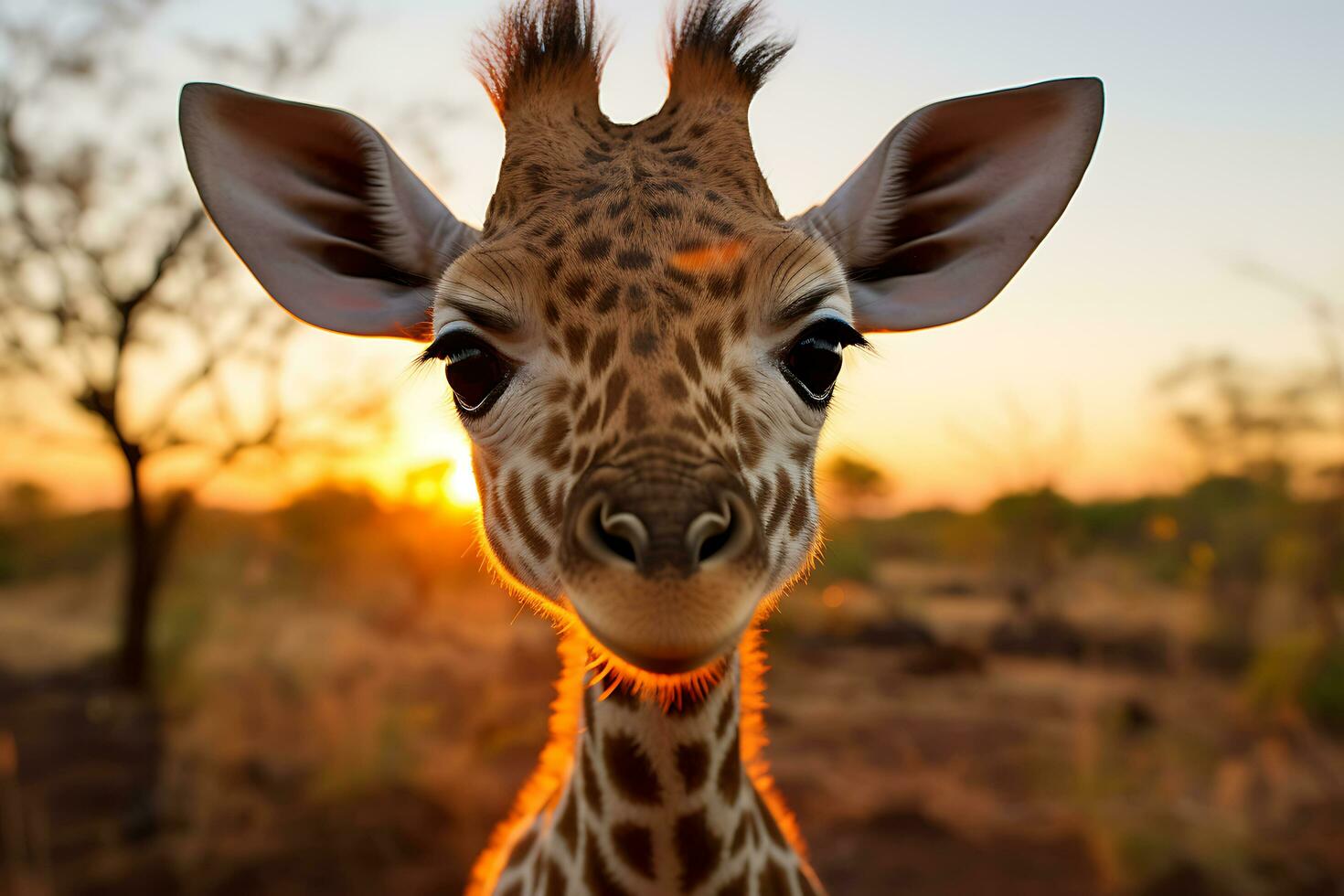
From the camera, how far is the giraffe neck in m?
2.61

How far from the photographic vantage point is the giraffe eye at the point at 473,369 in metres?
2.63

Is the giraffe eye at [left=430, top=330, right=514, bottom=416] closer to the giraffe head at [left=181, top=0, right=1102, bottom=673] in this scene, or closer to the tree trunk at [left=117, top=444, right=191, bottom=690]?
the giraffe head at [left=181, top=0, right=1102, bottom=673]

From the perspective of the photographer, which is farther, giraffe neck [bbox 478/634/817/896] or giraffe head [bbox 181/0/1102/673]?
giraffe neck [bbox 478/634/817/896]

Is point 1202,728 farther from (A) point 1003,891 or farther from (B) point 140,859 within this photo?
(B) point 140,859

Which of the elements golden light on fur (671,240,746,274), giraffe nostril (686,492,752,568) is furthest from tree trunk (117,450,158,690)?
Answer: giraffe nostril (686,492,752,568)

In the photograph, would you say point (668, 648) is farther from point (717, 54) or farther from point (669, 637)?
point (717, 54)

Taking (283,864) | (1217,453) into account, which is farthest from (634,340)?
(1217,453)

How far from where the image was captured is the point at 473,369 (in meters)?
2.68

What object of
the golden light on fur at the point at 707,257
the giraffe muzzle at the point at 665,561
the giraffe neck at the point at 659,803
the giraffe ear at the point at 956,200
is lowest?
the giraffe neck at the point at 659,803

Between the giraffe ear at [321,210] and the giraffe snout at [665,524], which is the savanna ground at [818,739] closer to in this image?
the giraffe snout at [665,524]

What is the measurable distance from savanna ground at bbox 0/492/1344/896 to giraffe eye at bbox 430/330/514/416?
1751mm

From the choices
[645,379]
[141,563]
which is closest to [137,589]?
[141,563]

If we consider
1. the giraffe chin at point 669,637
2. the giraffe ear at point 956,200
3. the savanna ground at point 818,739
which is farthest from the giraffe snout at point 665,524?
the savanna ground at point 818,739

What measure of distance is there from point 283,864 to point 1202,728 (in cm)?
1128
